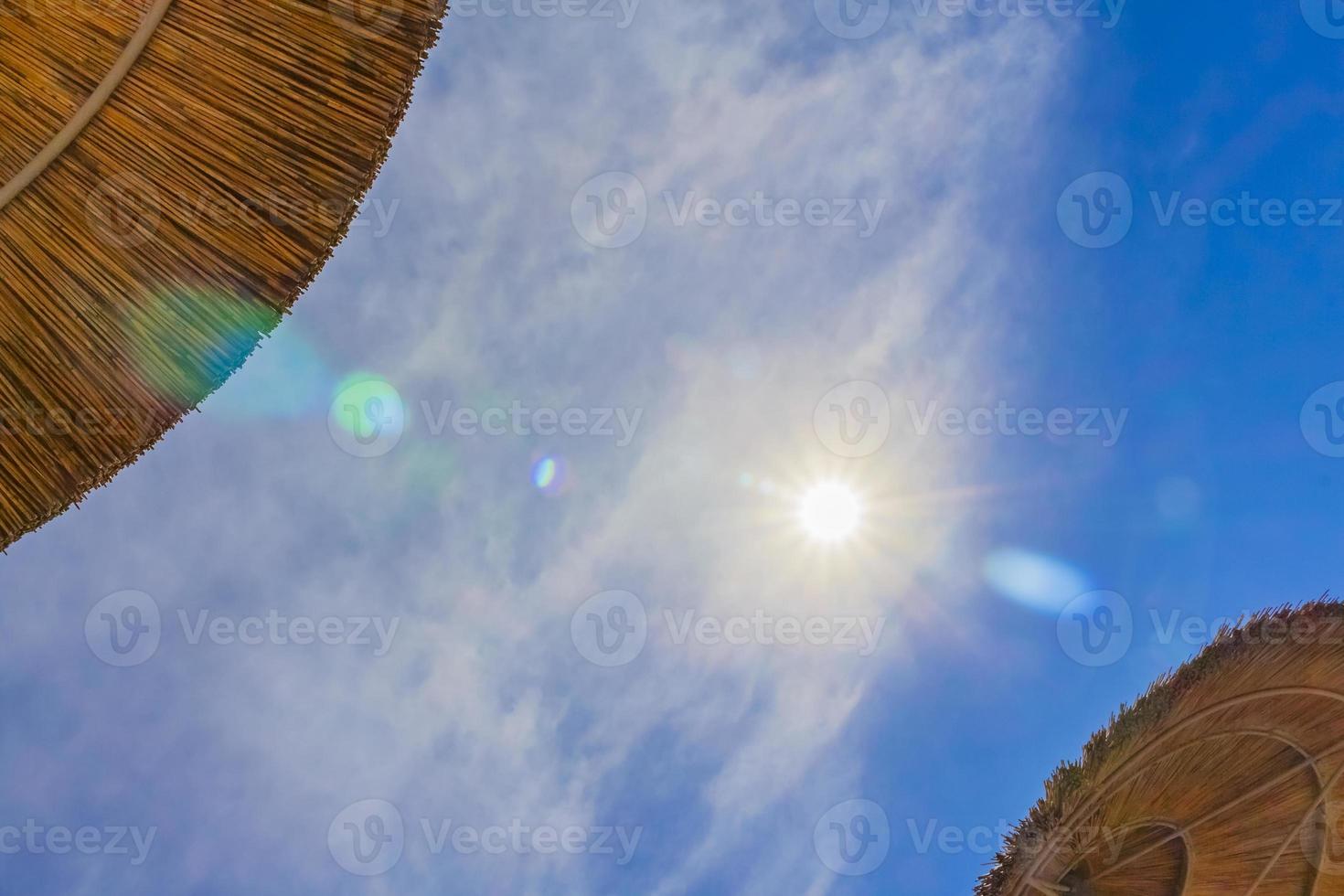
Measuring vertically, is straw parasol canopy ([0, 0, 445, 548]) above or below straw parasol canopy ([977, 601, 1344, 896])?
below

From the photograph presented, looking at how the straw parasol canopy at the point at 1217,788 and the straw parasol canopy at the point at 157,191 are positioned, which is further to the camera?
the straw parasol canopy at the point at 1217,788

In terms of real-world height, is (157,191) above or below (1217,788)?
below

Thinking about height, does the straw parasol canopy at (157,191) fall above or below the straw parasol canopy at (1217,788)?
below

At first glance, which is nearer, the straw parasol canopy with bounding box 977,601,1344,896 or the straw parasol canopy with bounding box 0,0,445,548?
the straw parasol canopy with bounding box 0,0,445,548

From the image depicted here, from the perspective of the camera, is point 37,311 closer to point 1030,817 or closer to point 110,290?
point 110,290

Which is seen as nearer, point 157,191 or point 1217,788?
point 157,191
